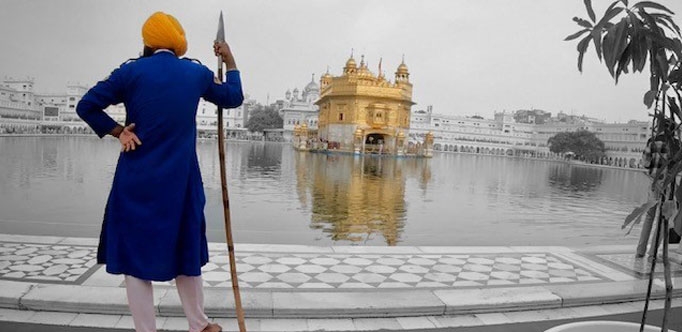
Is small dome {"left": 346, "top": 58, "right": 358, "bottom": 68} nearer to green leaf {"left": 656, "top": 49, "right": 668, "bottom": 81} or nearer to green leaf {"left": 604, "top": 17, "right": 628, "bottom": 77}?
green leaf {"left": 656, "top": 49, "right": 668, "bottom": 81}

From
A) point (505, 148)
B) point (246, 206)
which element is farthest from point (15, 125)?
point (505, 148)

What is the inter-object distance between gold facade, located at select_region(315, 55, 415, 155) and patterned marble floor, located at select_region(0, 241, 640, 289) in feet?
108

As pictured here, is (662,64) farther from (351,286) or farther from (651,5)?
(351,286)

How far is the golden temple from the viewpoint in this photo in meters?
38.8

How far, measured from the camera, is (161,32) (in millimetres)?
2080

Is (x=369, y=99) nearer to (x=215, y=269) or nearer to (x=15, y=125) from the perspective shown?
(x=215, y=269)

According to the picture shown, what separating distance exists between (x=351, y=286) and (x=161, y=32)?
7.50 ft

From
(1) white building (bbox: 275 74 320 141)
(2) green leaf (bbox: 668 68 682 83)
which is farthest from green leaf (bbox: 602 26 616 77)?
(1) white building (bbox: 275 74 320 141)

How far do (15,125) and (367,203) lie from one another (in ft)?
184

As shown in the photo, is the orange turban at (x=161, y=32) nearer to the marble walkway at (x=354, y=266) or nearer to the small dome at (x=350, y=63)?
the marble walkway at (x=354, y=266)

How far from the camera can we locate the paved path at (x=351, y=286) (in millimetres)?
2902

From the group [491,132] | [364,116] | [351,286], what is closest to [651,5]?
[351,286]

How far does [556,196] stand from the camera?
13.1 meters

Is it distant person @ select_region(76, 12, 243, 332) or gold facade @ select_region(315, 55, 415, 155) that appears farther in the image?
gold facade @ select_region(315, 55, 415, 155)
